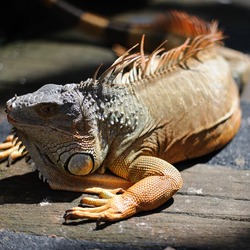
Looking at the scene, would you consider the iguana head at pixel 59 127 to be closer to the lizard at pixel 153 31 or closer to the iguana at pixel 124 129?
the iguana at pixel 124 129

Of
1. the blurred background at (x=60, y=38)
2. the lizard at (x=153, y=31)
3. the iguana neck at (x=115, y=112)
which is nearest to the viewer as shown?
the iguana neck at (x=115, y=112)

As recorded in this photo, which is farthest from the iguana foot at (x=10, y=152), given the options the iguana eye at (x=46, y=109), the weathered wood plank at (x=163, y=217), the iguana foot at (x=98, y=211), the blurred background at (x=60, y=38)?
the blurred background at (x=60, y=38)

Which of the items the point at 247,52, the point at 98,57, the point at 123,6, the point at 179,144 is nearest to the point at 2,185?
the point at 179,144

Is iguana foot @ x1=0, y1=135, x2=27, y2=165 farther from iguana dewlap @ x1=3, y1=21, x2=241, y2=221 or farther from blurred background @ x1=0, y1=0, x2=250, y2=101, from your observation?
blurred background @ x1=0, y1=0, x2=250, y2=101

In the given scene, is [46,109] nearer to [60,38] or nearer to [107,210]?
[107,210]

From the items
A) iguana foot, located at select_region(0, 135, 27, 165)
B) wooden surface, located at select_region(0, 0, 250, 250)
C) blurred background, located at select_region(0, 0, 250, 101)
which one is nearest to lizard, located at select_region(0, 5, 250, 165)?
iguana foot, located at select_region(0, 135, 27, 165)

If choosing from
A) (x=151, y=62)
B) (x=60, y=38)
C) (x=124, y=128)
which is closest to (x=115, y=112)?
(x=124, y=128)
